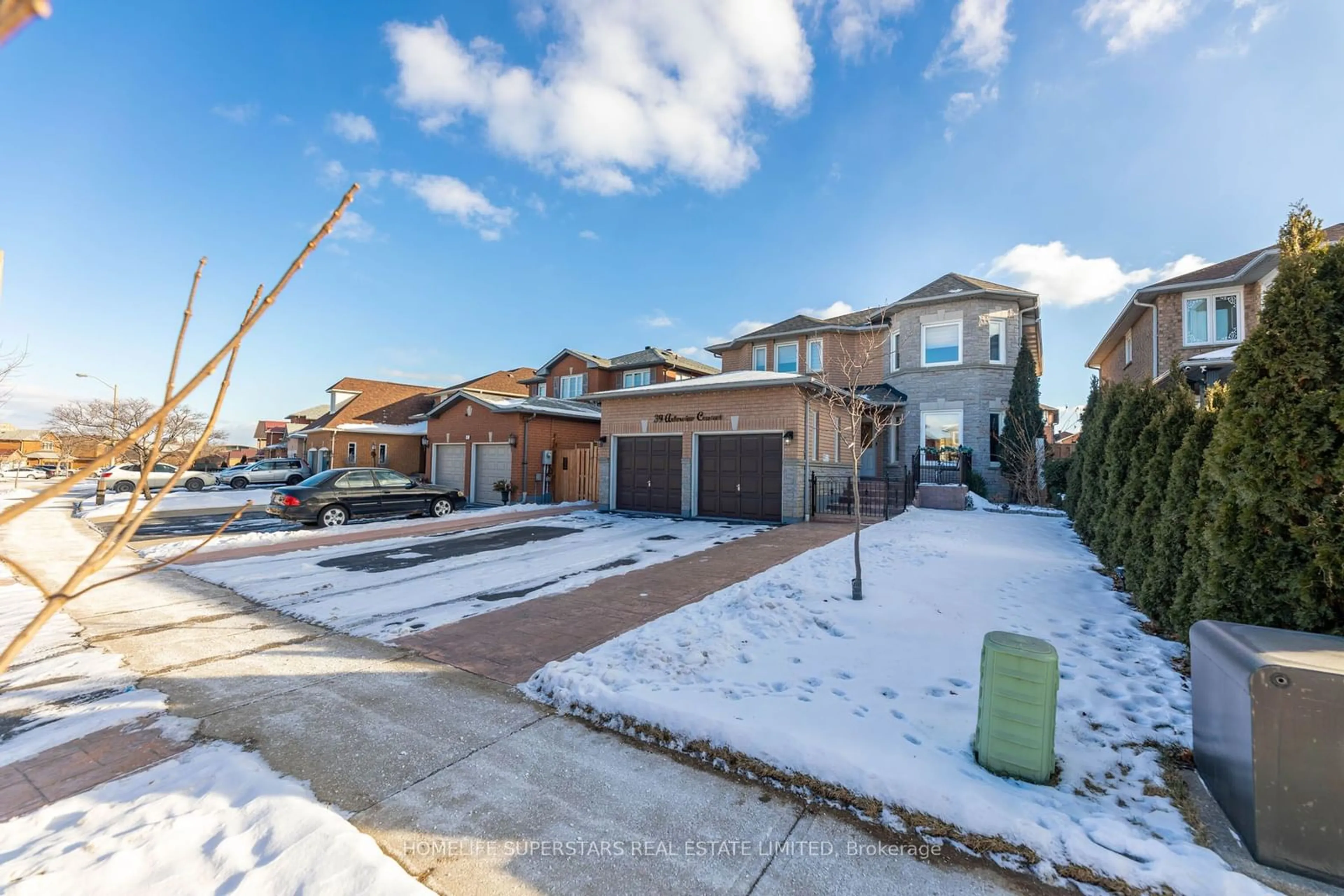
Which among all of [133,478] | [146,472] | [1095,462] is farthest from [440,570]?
[133,478]

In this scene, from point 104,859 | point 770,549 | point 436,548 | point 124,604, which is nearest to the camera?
point 104,859

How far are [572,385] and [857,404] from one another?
78.8 ft

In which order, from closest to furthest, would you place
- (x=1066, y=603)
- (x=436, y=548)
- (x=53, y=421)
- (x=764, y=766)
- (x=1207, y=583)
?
(x=764, y=766) < (x=1207, y=583) < (x=1066, y=603) < (x=436, y=548) < (x=53, y=421)

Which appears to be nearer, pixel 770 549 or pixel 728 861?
pixel 728 861

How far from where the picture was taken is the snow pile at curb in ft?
8.11

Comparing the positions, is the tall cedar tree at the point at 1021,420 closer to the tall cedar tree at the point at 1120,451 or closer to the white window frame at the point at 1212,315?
the white window frame at the point at 1212,315

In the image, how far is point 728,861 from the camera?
271 cm

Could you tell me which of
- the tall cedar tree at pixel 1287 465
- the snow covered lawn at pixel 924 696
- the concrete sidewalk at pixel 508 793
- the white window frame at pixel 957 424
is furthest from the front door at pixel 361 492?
the white window frame at pixel 957 424

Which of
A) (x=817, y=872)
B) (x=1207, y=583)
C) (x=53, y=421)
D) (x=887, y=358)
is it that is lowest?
(x=817, y=872)

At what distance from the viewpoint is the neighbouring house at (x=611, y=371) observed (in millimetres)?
27578

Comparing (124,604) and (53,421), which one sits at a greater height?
(53,421)

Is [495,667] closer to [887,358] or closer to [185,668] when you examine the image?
[185,668]

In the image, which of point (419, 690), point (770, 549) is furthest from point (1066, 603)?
point (419, 690)

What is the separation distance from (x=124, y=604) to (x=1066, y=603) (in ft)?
36.3
